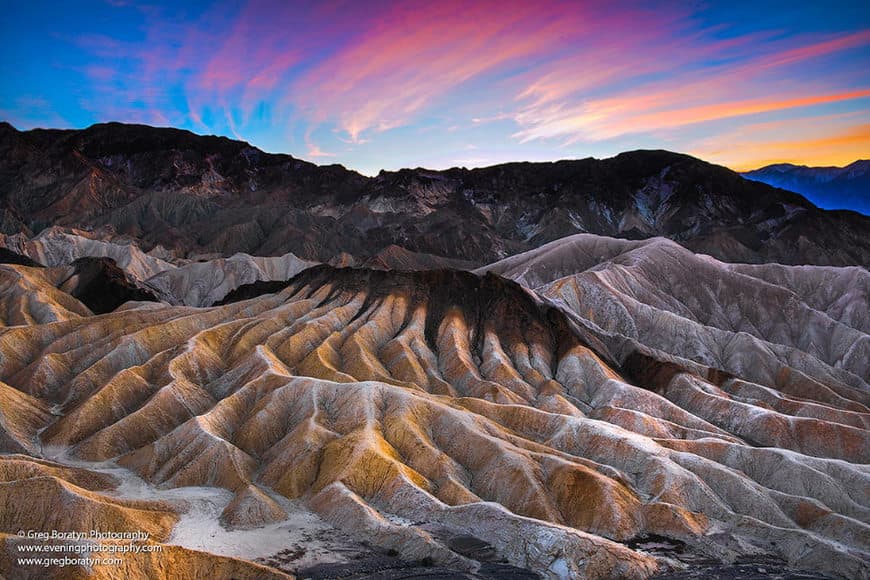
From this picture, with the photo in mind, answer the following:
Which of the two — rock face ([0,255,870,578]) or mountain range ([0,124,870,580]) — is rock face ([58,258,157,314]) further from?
rock face ([0,255,870,578])

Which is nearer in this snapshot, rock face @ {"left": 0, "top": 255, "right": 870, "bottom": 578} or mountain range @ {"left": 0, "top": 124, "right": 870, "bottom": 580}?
mountain range @ {"left": 0, "top": 124, "right": 870, "bottom": 580}

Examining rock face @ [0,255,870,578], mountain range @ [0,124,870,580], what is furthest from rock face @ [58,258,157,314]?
rock face @ [0,255,870,578]

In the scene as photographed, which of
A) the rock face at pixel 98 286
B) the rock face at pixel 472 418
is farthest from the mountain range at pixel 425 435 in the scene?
the rock face at pixel 98 286

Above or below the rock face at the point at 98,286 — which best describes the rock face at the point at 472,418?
below

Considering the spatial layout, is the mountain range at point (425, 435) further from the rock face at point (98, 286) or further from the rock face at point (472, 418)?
the rock face at point (98, 286)

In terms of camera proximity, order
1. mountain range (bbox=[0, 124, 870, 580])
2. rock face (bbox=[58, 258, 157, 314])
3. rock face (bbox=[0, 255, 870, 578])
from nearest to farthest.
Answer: mountain range (bbox=[0, 124, 870, 580]) < rock face (bbox=[0, 255, 870, 578]) < rock face (bbox=[58, 258, 157, 314])

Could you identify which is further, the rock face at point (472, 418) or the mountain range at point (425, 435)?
the rock face at point (472, 418)

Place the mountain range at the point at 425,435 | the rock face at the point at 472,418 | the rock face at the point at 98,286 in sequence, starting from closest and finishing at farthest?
the mountain range at the point at 425,435 → the rock face at the point at 472,418 → the rock face at the point at 98,286

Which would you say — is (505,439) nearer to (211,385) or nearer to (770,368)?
(211,385)

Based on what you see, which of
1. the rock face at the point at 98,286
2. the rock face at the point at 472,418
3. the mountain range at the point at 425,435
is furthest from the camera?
the rock face at the point at 98,286
